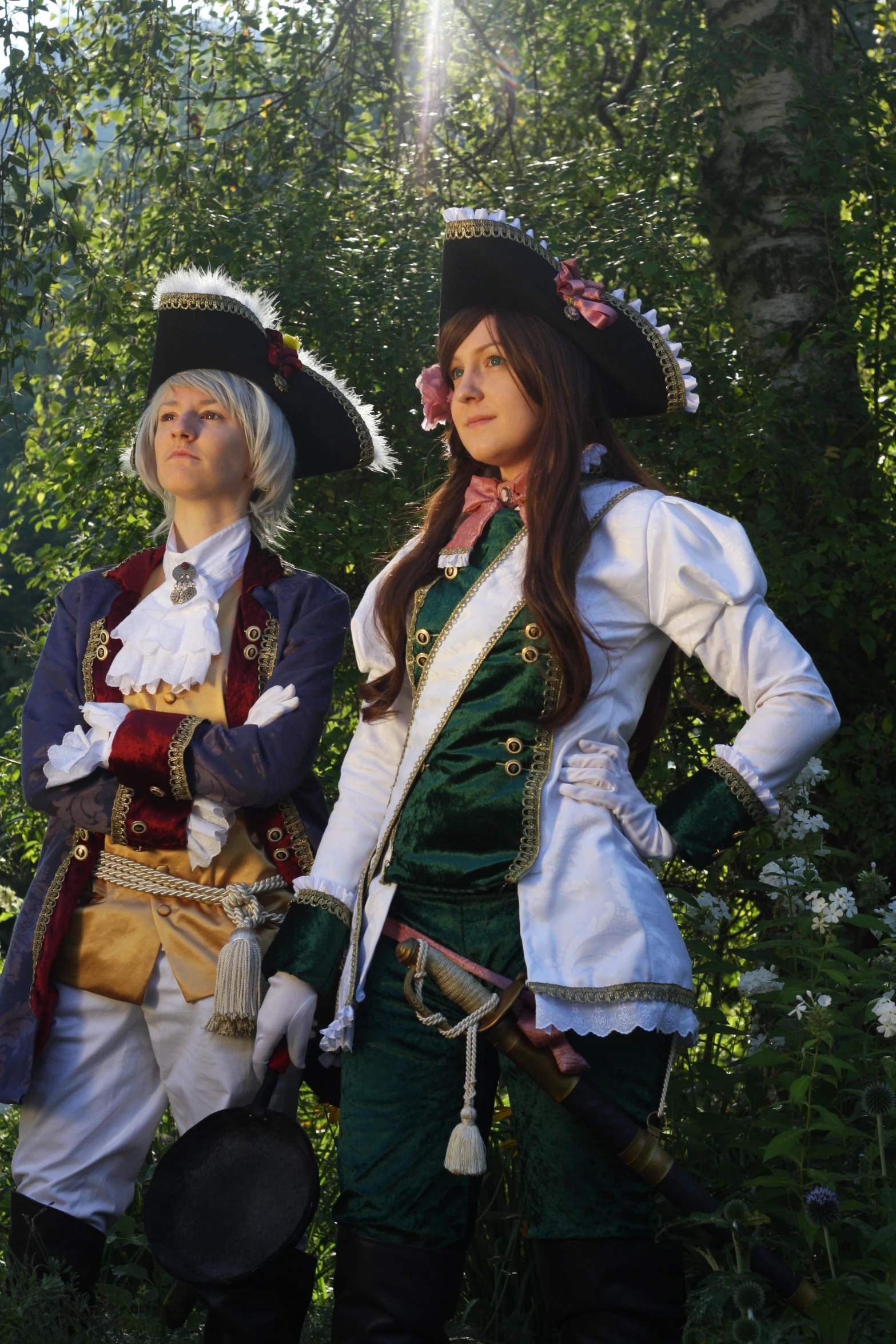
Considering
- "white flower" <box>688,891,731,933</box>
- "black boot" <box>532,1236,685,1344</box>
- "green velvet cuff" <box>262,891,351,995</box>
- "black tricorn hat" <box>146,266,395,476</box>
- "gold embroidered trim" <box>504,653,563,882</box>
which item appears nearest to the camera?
"black boot" <box>532,1236,685,1344</box>

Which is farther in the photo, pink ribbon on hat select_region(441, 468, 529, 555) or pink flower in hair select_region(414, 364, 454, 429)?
pink flower in hair select_region(414, 364, 454, 429)

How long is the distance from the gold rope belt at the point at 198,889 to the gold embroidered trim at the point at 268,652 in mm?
405

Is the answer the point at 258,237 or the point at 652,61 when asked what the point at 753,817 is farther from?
the point at 652,61

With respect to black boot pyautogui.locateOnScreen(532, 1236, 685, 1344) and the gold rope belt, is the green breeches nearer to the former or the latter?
black boot pyautogui.locateOnScreen(532, 1236, 685, 1344)

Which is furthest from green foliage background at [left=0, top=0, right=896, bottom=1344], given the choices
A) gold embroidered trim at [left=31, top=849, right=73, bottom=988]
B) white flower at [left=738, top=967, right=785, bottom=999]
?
gold embroidered trim at [left=31, top=849, right=73, bottom=988]

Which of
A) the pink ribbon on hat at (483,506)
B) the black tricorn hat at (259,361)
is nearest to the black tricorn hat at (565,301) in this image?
the pink ribbon on hat at (483,506)

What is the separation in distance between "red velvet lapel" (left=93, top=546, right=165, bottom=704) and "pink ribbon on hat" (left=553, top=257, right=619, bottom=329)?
109 centimetres

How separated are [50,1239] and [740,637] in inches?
67.3

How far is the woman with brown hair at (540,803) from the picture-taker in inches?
87.7

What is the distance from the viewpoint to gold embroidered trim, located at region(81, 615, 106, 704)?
2.94m

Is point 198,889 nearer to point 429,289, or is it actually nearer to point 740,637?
point 740,637

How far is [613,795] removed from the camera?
2340 mm

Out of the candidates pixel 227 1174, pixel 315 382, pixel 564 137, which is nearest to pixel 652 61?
pixel 564 137

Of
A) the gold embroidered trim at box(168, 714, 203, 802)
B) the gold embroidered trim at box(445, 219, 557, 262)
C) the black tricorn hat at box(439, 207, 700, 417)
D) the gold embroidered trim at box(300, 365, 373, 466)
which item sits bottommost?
the gold embroidered trim at box(168, 714, 203, 802)
